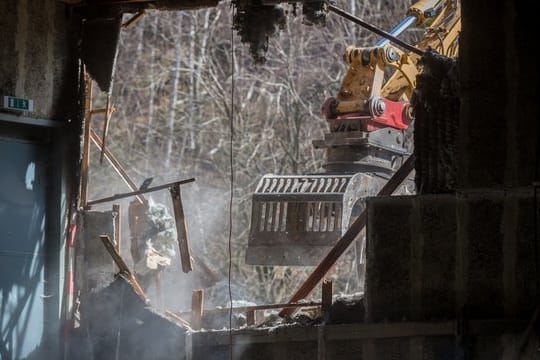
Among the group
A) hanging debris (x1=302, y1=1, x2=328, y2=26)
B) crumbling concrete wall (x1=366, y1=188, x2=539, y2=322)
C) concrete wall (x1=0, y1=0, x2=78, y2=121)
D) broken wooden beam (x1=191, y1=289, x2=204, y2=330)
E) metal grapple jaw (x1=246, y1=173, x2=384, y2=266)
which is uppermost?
hanging debris (x1=302, y1=1, x2=328, y2=26)

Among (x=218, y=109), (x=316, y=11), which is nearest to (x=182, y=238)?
(x=316, y=11)

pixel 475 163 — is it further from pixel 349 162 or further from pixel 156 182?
pixel 156 182

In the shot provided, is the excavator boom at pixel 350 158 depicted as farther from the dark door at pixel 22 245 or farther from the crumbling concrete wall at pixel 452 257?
the crumbling concrete wall at pixel 452 257

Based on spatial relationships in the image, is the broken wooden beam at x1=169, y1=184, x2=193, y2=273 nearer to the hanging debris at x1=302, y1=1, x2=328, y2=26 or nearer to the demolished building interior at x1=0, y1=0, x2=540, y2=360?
the demolished building interior at x1=0, y1=0, x2=540, y2=360

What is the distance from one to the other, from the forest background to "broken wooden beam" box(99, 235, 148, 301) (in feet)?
36.5

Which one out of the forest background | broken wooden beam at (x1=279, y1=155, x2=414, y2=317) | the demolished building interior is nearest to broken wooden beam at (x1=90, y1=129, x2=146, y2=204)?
the demolished building interior

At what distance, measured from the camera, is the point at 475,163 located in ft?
27.7

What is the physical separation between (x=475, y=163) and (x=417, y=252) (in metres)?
0.82

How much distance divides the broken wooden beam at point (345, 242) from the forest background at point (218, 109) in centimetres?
1113

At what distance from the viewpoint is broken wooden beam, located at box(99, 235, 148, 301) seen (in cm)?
1006

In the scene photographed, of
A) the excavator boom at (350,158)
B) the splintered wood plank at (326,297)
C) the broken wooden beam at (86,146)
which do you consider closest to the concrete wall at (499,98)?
the splintered wood plank at (326,297)

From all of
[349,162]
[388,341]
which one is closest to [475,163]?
[388,341]

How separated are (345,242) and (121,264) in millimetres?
2048

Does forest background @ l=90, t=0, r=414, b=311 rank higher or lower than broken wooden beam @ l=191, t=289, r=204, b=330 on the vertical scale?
higher
